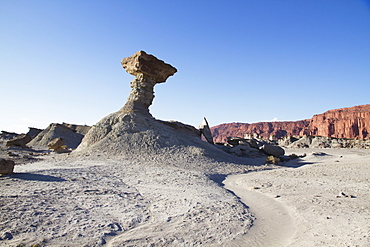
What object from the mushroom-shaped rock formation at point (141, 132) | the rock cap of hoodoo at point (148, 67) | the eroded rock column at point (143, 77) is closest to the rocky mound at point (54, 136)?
the eroded rock column at point (143, 77)

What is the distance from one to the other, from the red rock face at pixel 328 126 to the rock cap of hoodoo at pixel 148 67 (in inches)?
4336

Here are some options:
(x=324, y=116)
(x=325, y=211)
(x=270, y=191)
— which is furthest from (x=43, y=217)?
(x=324, y=116)

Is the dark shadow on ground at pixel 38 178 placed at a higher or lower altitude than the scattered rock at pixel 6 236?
higher

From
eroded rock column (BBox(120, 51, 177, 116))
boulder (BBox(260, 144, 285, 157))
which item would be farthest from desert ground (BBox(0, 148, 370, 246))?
eroded rock column (BBox(120, 51, 177, 116))

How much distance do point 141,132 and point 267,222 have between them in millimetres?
14648

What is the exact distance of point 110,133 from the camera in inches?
735

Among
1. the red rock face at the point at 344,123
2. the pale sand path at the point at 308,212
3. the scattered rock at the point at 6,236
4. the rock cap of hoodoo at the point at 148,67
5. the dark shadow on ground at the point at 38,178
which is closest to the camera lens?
the scattered rock at the point at 6,236

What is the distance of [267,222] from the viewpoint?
5.63m

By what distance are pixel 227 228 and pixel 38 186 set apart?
5.88 meters

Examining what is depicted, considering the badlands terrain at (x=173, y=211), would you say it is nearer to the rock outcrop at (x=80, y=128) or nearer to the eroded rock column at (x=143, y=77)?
the eroded rock column at (x=143, y=77)

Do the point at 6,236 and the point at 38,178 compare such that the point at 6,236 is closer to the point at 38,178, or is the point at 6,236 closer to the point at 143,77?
the point at 38,178

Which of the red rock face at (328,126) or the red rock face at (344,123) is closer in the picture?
the red rock face at (344,123)

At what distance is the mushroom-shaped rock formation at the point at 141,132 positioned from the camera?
16531 millimetres

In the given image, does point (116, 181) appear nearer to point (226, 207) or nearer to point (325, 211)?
point (226, 207)
